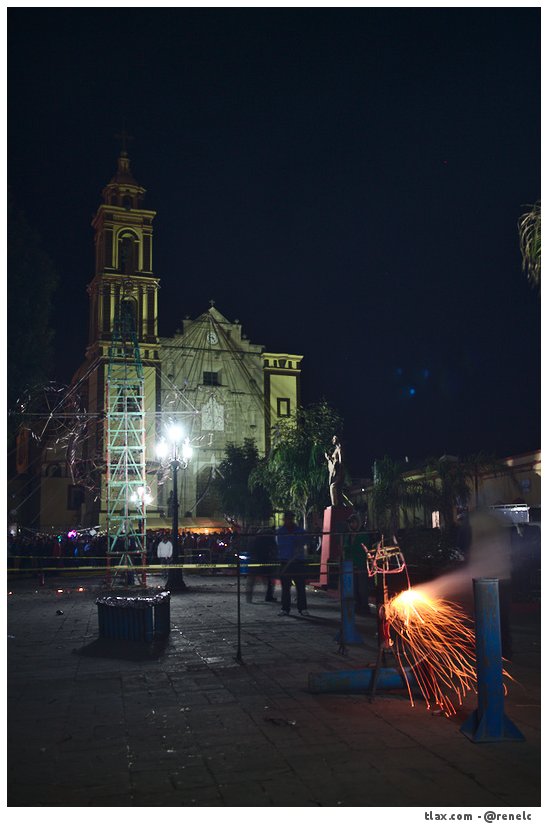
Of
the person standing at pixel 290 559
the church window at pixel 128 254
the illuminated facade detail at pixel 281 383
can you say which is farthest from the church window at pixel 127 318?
the illuminated facade detail at pixel 281 383

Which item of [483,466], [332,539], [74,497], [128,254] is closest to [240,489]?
[74,497]

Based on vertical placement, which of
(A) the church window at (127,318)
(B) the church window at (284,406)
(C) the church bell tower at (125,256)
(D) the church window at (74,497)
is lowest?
(D) the church window at (74,497)

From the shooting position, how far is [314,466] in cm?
3203

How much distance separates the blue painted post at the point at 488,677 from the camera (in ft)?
17.1

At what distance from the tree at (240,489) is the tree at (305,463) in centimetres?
660

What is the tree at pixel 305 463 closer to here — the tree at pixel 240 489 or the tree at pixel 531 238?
the tree at pixel 240 489

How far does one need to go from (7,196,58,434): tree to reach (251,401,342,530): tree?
14931 millimetres

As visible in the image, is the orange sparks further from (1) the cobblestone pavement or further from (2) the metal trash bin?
(2) the metal trash bin

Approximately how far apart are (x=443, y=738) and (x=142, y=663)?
14.2 feet

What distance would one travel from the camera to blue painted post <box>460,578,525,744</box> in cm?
522

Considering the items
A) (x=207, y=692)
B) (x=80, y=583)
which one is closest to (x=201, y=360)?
(x=80, y=583)

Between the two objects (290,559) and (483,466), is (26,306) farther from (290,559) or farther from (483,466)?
(483,466)

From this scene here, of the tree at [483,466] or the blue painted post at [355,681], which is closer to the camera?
the blue painted post at [355,681]

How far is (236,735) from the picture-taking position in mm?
5473
